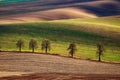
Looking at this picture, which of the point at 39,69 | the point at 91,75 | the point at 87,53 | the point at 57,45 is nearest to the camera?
the point at 91,75

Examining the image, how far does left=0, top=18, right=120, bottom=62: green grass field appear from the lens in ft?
351

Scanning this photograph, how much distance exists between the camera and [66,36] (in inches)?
4970

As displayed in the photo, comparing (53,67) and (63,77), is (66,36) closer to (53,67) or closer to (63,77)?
(53,67)

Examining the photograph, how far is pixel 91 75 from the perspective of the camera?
66000 mm

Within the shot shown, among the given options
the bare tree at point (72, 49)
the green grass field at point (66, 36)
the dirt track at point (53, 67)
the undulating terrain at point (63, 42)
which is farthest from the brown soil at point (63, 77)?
the green grass field at point (66, 36)

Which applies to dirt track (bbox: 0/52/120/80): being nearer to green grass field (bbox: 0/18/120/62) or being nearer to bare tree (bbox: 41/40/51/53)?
bare tree (bbox: 41/40/51/53)

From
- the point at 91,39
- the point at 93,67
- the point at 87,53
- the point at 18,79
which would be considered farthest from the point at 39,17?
the point at 18,79

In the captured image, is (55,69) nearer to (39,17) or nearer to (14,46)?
(14,46)

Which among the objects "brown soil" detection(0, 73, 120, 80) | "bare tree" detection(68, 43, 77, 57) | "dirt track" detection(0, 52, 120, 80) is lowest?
A: "brown soil" detection(0, 73, 120, 80)

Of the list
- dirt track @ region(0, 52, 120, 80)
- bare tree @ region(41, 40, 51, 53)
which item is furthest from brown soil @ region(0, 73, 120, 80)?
bare tree @ region(41, 40, 51, 53)

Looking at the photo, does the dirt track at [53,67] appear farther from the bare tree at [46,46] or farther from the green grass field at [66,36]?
the green grass field at [66,36]

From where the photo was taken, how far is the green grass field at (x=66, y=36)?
107 metres

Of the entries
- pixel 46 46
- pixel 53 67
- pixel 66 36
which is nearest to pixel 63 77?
pixel 53 67

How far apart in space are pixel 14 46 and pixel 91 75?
50069 mm
